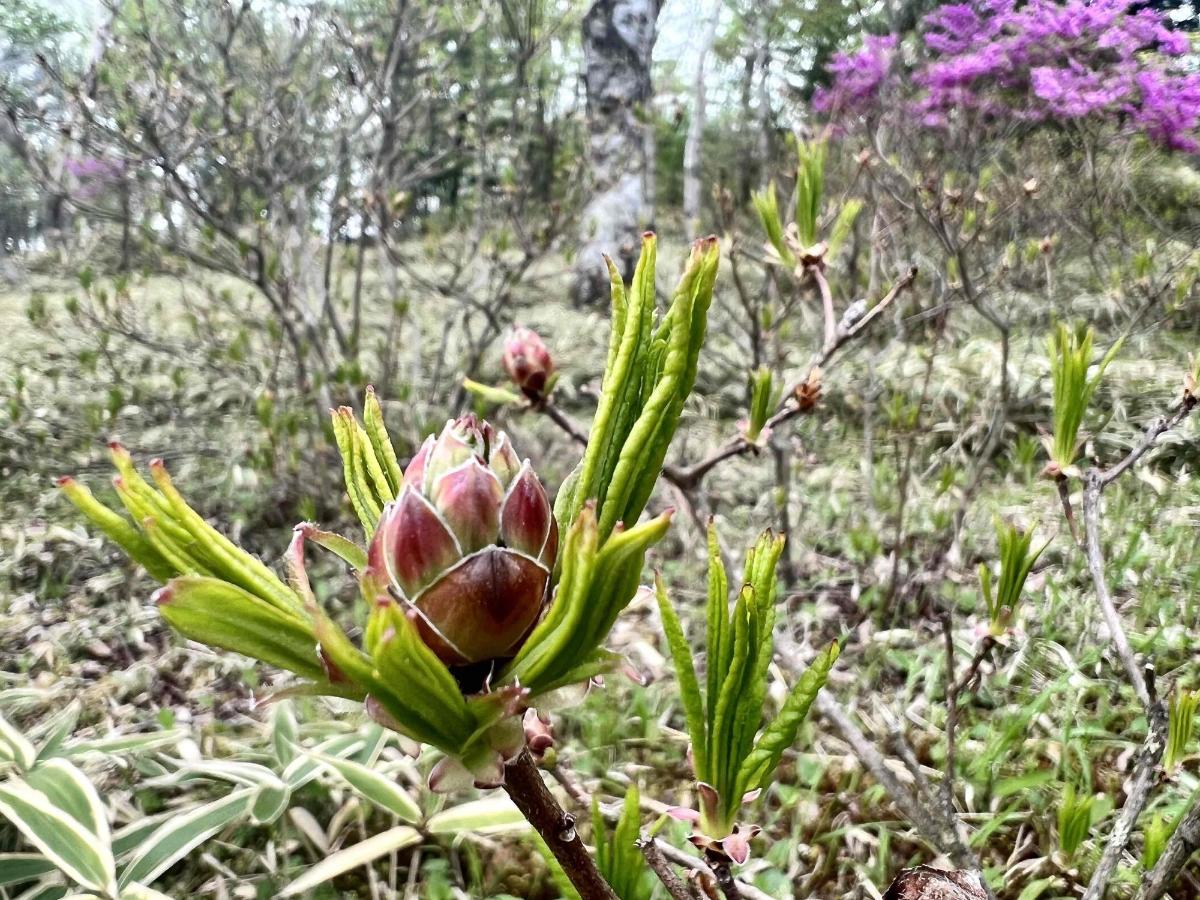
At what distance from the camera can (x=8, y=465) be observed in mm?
3246

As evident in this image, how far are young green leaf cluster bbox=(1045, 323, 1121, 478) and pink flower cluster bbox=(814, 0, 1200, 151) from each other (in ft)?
10.3

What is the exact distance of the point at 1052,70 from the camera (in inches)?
141

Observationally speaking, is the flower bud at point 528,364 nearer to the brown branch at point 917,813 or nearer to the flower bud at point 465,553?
the brown branch at point 917,813

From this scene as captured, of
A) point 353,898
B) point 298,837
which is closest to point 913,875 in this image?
point 353,898

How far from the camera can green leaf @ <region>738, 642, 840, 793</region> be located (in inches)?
16.6

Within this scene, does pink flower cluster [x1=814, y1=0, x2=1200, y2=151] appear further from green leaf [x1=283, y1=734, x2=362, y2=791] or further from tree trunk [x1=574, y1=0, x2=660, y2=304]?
green leaf [x1=283, y1=734, x2=362, y2=791]

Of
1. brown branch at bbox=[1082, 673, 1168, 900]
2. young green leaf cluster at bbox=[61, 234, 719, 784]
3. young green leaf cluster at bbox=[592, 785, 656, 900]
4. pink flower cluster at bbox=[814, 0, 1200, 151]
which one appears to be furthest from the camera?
pink flower cluster at bbox=[814, 0, 1200, 151]

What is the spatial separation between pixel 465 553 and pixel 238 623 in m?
0.11

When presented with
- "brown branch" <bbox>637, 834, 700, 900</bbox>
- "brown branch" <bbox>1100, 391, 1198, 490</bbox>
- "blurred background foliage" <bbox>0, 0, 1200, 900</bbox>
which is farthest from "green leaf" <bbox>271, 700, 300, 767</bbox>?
"brown branch" <bbox>1100, 391, 1198, 490</bbox>

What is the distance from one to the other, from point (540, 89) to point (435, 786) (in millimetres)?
3670

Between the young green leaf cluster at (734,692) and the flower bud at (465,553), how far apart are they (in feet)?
0.25

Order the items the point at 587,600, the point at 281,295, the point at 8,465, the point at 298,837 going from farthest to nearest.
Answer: the point at 8,465, the point at 281,295, the point at 298,837, the point at 587,600

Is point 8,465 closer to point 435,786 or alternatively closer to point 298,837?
point 298,837

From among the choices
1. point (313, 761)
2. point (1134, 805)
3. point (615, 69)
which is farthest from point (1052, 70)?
point (313, 761)
